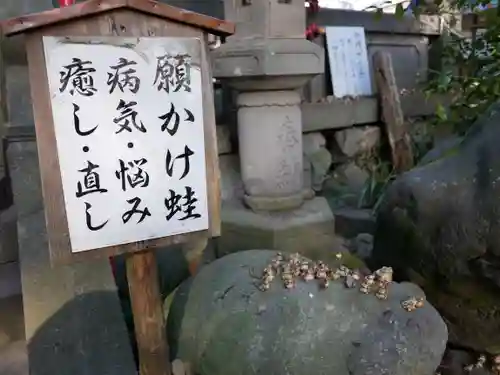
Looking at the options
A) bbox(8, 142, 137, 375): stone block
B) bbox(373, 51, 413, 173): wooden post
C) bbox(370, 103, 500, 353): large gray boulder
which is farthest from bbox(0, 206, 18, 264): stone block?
bbox(373, 51, 413, 173): wooden post

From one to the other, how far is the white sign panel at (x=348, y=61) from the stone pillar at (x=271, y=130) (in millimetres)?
1469

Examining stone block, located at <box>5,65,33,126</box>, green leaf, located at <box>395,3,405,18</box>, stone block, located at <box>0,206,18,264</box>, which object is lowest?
stone block, located at <box>0,206,18,264</box>

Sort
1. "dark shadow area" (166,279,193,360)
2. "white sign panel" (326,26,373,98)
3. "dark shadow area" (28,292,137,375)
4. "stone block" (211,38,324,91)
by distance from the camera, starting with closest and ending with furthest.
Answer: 1. "dark shadow area" (28,292,137,375)
2. "dark shadow area" (166,279,193,360)
3. "stone block" (211,38,324,91)
4. "white sign panel" (326,26,373,98)

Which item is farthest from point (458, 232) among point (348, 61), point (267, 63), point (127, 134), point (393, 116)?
point (348, 61)

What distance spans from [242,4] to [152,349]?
7.16ft

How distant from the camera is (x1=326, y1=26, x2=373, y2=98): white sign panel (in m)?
4.84

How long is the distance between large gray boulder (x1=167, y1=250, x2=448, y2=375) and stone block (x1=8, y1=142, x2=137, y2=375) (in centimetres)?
27

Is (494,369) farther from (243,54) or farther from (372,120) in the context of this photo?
(372,120)

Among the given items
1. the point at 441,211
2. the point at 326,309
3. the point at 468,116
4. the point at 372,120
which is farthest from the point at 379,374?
the point at 372,120

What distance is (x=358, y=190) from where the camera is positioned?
4.67 m

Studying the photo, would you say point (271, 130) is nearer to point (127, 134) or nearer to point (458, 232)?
point (458, 232)

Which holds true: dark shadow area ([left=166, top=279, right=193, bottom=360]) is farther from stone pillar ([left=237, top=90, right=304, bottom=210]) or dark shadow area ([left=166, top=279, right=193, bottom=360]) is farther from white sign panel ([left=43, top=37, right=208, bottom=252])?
stone pillar ([left=237, top=90, right=304, bottom=210])

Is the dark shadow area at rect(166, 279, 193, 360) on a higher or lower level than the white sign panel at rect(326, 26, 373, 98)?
lower

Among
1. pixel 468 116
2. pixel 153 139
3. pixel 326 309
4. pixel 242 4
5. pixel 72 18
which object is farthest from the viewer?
pixel 242 4
